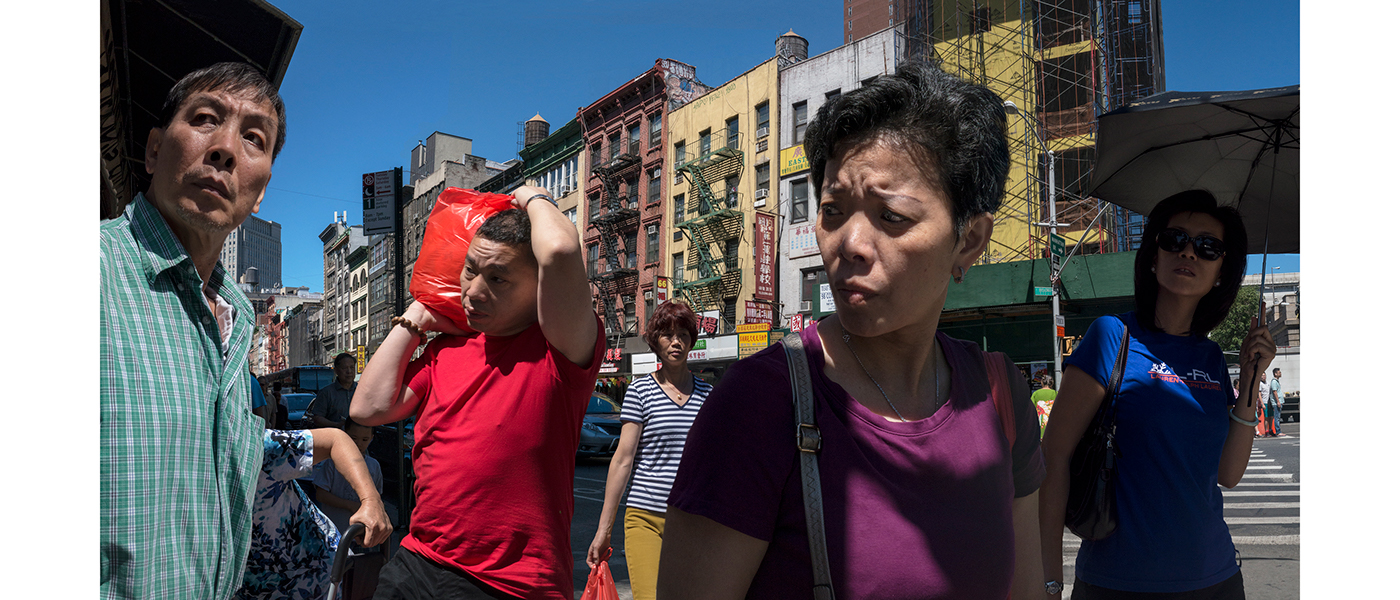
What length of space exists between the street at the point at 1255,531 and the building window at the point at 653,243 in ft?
74.4

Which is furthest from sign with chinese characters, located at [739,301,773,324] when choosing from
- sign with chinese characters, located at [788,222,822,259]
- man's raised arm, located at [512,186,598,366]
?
man's raised arm, located at [512,186,598,366]

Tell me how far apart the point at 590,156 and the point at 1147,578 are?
40.3 metres

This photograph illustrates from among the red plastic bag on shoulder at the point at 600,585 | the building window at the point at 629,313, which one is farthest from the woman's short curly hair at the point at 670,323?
the building window at the point at 629,313

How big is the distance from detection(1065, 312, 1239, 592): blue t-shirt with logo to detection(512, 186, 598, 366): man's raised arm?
68.1 inches

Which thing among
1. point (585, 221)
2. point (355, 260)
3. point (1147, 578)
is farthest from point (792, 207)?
point (355, 260)

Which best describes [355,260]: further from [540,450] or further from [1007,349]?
[540,450]

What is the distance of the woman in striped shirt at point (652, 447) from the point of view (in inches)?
160

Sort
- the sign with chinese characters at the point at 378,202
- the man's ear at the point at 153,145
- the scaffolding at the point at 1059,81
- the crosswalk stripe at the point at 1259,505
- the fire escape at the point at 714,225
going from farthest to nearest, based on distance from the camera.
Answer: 1. the fire escape at the point at 714,225
2. the scaffolding at the point at 1059,81
3. the sign with chinese characters at the point at 378,202
4. the crosswalk stripe at the point at 1259,505
5. the man's ear at the point at 153,145

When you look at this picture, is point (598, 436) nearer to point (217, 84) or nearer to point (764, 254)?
point (764, 254)

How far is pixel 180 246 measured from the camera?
1.53 m

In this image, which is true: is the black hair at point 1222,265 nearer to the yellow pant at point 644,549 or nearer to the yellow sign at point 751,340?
the yellow pant at point 644,549

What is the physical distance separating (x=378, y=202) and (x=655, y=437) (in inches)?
280

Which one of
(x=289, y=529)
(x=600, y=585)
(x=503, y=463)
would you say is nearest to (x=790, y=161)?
(x=600, y=585)

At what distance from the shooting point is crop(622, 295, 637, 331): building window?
38.2 m
